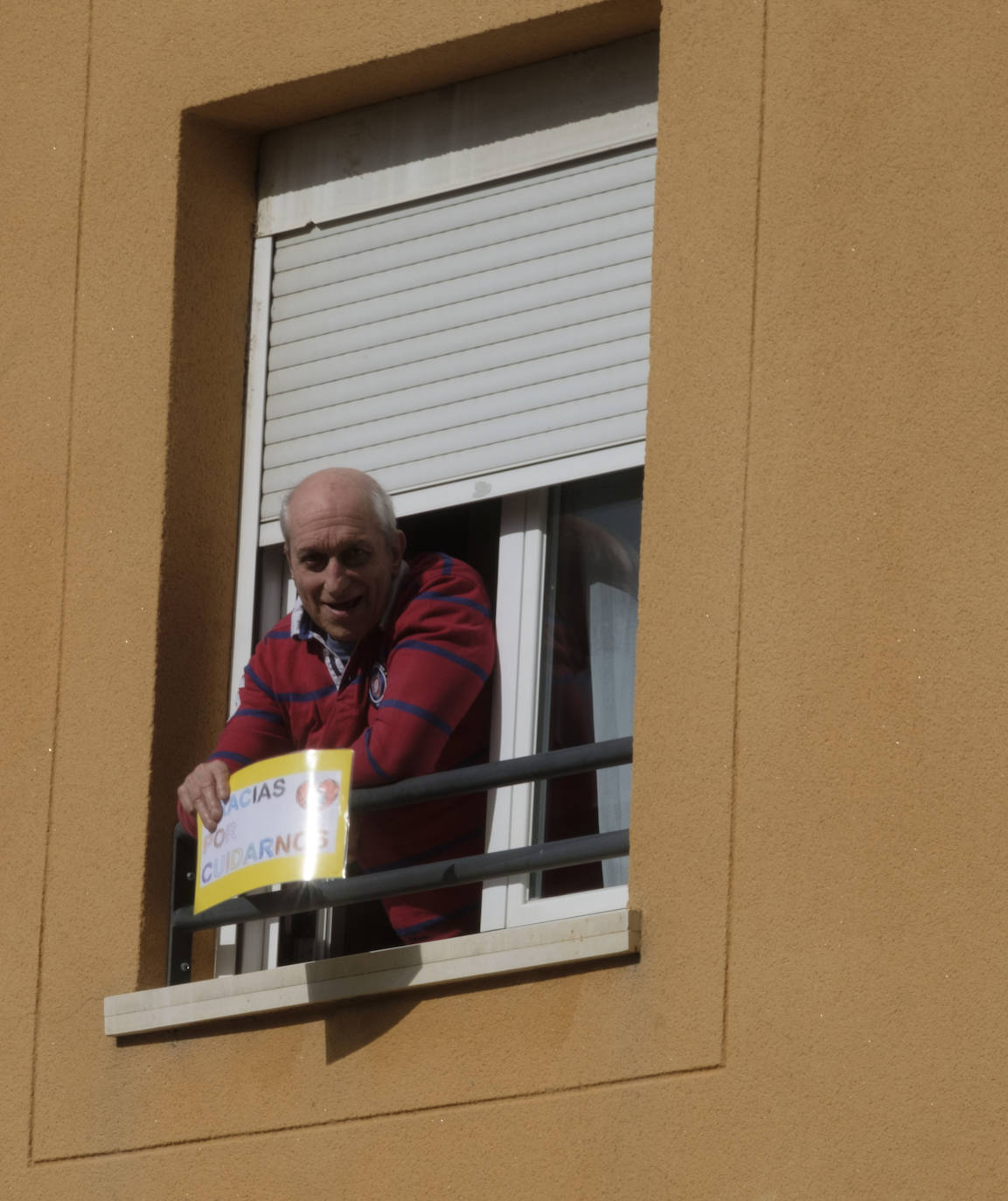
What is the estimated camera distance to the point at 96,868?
24.6ft

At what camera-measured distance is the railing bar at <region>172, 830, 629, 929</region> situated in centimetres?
672

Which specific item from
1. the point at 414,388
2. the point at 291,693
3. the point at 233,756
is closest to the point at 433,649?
the point at 291,693

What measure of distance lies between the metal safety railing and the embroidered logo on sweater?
34cm

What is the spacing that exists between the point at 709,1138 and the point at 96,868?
196cm

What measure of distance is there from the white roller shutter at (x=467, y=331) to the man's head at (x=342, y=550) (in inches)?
14.4

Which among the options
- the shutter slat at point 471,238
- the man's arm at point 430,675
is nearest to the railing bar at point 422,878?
the man's arm at point 430,675

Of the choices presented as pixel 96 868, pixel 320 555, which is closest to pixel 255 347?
pixel 320 555

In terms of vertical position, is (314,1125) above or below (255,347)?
below

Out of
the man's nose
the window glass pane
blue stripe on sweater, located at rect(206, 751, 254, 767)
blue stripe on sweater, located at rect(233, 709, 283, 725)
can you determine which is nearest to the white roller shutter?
the window glass pane

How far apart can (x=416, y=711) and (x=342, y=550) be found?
509mm

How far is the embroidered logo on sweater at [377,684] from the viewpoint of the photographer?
24.0ft

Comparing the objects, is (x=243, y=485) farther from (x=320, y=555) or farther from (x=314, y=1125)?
(x=314, y=1125)

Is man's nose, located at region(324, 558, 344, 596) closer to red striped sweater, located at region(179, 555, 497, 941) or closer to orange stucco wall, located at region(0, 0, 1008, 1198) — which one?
red striped sweater, located at region(179, 555, 497, 941)

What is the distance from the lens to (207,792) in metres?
7.08
